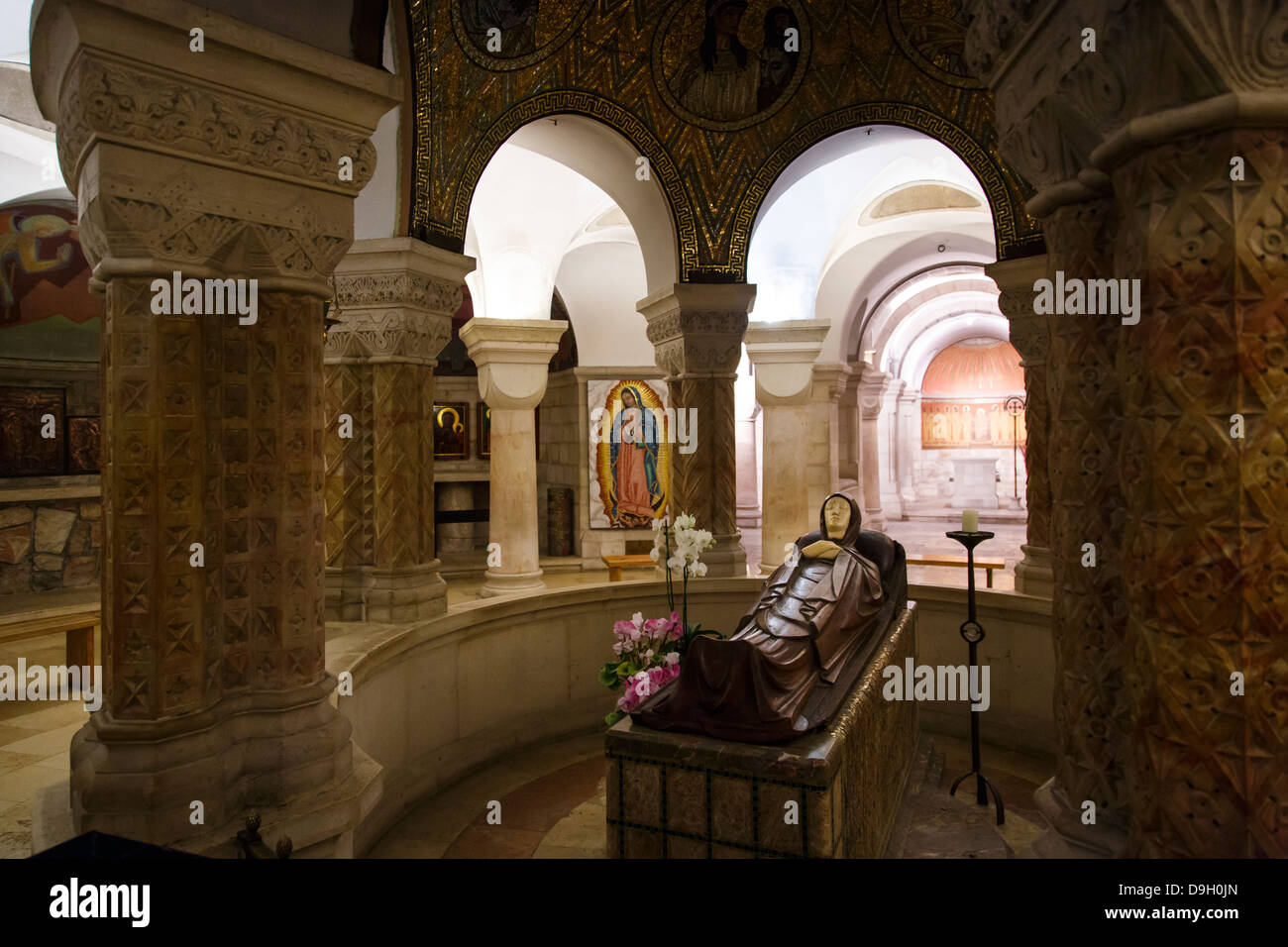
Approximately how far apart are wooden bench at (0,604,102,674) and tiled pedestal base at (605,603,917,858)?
3190 mm

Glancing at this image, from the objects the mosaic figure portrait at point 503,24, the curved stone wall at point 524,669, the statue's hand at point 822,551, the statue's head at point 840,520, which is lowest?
the curved stone wall at point 524,669

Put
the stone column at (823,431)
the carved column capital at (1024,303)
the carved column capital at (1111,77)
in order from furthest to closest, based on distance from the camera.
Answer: the stone column at (823,431)
the carved column capital at (1024,303)
the carved column capital at (1111,77)

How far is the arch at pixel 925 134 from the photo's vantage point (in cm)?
618

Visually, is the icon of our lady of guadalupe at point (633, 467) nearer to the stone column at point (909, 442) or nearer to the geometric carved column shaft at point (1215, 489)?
the geometric carved column shaft at point (1215, 489)

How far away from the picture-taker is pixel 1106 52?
1762mm

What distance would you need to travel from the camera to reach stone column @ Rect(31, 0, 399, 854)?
98.3 inches

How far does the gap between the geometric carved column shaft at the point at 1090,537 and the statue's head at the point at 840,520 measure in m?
2.15

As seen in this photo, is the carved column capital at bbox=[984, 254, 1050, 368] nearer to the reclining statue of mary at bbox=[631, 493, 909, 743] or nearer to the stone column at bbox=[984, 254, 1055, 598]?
the stone column at bbox=[984, 254, 1055, 598]

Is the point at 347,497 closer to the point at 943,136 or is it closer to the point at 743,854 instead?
the point at 743,854

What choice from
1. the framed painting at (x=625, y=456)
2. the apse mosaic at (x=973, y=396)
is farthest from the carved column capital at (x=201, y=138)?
the apse mosaic at (x=973, y=396)

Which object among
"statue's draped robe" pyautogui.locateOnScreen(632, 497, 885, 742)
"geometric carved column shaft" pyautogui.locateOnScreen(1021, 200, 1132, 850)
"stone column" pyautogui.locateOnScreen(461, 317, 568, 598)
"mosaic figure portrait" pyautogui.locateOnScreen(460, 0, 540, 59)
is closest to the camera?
"geometric carved column shaft" pyautogui.locateOnScreen(1021, 200, 1132, 850)

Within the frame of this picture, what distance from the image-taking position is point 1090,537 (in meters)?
2.07

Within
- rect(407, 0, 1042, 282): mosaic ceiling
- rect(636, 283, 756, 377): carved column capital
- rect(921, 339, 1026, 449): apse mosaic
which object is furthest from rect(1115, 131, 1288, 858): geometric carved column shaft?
rect(921, 339, 1026, 449): apse mosaic

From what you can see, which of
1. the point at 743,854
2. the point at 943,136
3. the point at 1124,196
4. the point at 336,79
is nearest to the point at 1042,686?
the point at 743,854
